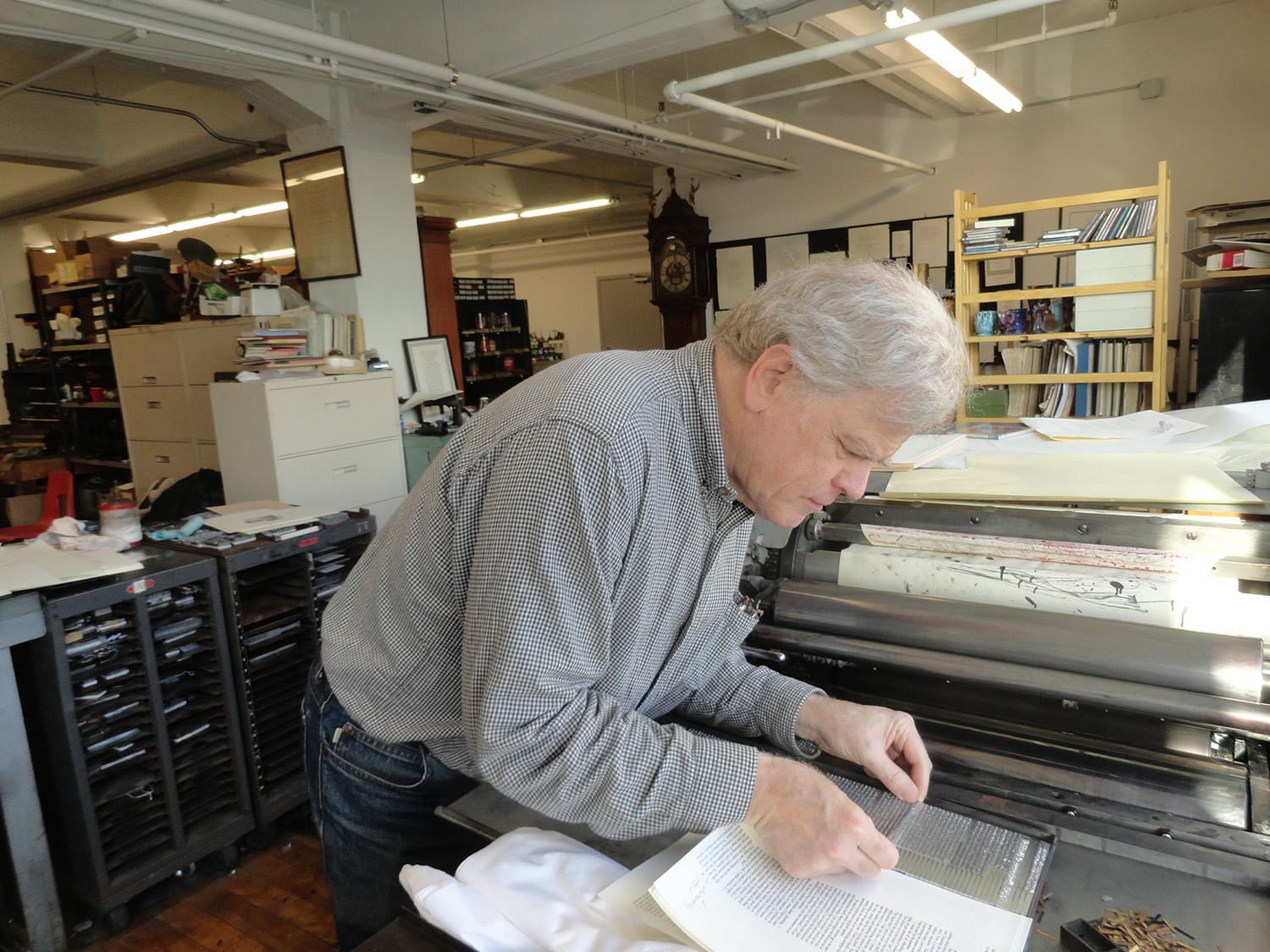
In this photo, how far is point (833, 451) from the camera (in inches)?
38.0

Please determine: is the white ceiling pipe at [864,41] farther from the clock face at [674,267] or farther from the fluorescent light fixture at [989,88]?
the clock face at [674,267]

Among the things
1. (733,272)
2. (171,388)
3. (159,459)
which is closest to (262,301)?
(171,388)

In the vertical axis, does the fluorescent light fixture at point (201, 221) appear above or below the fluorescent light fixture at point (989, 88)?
above

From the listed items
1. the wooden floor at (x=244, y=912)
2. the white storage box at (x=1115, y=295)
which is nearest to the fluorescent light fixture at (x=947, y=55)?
the white storage box at (x=1115, y=295)

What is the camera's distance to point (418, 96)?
3.88 meters

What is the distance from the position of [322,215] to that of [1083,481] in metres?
4.50

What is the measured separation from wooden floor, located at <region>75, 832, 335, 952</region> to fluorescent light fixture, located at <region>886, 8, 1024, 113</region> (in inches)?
148

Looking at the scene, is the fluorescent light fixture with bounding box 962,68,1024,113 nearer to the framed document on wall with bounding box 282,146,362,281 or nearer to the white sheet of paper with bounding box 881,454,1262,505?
the framed document on wall with bounding box 282,146,362,281

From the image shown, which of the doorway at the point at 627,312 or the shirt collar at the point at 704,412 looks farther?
the doorway at the point at 627,312

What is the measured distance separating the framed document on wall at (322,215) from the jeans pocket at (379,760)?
391cm

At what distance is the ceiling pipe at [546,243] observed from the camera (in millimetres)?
11766

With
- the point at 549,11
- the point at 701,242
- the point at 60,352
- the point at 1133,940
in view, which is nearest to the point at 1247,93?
the point at 701,242

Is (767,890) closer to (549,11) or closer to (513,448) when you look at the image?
(513,448)

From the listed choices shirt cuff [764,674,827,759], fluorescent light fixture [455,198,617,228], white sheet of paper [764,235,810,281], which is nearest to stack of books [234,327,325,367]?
shirt cuff [764,674,827,759]
